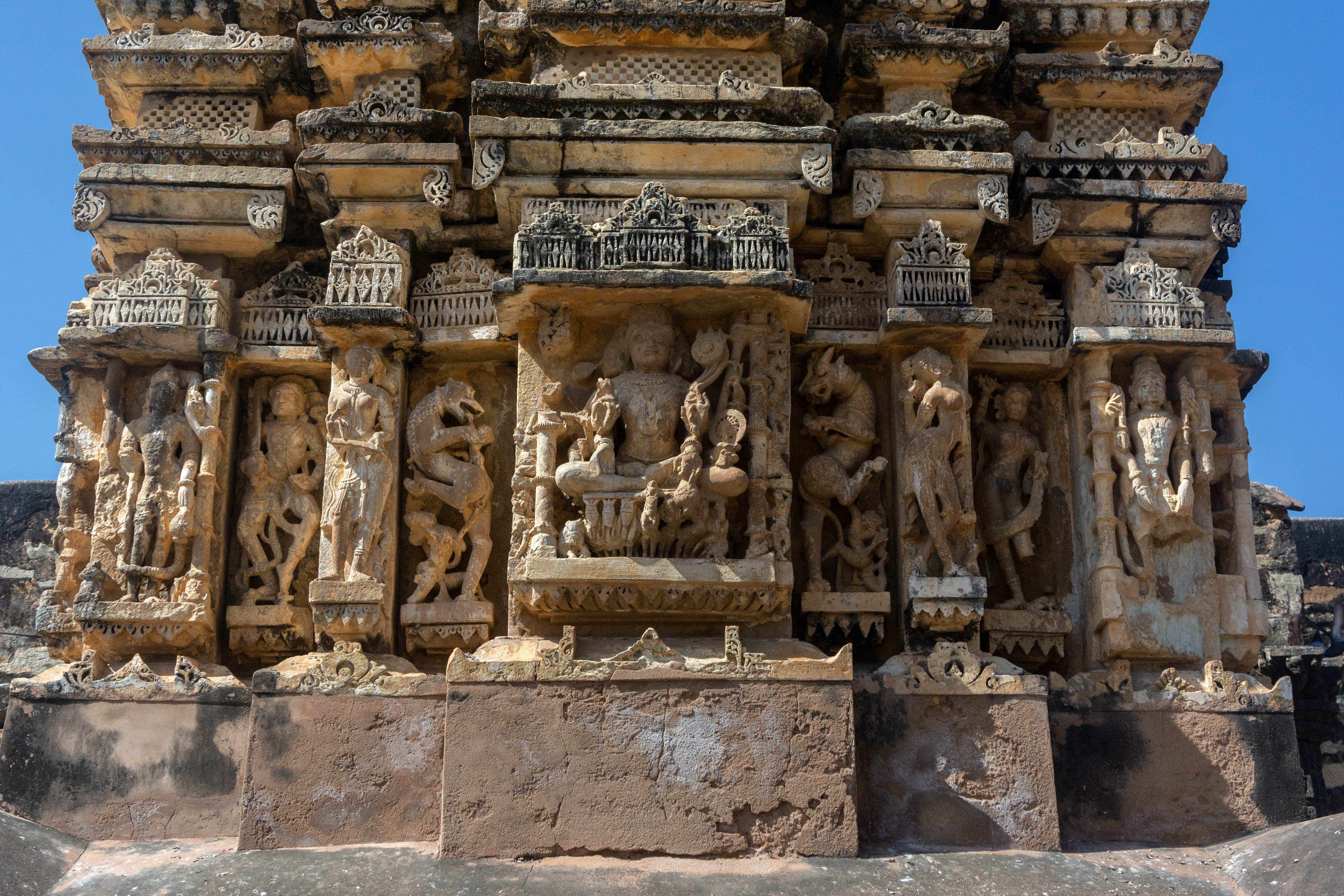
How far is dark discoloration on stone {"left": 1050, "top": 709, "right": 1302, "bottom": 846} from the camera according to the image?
26.2ft

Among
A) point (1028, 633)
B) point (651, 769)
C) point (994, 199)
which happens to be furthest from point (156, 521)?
point (994, 199)

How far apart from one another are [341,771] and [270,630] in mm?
1217

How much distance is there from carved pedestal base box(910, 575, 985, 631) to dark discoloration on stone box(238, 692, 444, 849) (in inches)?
109

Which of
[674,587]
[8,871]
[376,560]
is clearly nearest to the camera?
[8,871]

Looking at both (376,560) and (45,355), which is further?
Result: (45,355)

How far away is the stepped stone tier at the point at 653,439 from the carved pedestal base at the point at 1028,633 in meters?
0.03

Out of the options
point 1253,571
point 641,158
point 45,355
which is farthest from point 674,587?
point 45,355

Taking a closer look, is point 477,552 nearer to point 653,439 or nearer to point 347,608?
point 347,608

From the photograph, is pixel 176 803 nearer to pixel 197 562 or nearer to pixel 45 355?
pixel 197 562

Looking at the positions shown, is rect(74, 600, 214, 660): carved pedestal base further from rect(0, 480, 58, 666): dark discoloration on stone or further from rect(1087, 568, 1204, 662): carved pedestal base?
rect(1087, 568, 1204, 662): carved pedestal base

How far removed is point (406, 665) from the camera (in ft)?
26.9

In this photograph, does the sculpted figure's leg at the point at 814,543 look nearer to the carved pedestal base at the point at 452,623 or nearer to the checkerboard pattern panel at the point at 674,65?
the carved pedestal base at the point at 452,623

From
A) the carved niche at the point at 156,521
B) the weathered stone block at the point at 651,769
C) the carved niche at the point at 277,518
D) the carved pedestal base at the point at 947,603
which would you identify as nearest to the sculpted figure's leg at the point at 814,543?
the carved pedestal base at the point at 947,603

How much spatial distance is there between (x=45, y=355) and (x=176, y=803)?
3072 mm
